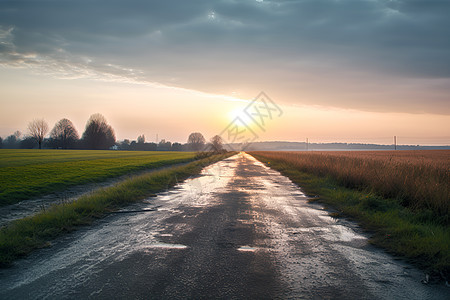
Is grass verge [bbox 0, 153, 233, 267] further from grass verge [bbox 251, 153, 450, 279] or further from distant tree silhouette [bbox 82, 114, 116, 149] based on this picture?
distant tree silhouette [bbox 82, 114, 116, 149]

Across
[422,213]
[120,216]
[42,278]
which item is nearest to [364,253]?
[422,213]

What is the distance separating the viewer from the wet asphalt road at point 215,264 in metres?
3.26

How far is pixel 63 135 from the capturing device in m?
95.2

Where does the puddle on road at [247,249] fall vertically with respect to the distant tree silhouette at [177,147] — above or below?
below

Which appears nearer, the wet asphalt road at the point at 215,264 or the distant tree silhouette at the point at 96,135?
the wet asphalt road at the point at 215,264

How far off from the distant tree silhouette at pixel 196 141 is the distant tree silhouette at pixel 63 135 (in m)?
68.4

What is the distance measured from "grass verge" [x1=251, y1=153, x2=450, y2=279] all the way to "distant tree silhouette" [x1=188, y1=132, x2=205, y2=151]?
146899 millimetres

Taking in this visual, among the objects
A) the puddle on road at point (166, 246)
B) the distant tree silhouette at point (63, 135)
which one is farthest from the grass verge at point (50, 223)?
the distant tree silhouette at point (63, 135)

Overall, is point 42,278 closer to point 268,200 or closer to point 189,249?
point 189,249

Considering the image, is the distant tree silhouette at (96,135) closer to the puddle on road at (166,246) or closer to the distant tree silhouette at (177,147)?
the distant tree silhouette at (177,147)

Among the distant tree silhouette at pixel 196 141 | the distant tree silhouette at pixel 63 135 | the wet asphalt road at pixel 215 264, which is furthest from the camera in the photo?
the distant tree silhouette at pixel 196 141

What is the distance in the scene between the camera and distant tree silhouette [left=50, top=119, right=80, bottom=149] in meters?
94.2

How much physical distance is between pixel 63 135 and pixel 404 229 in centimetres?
10778

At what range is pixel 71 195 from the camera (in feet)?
39.6
